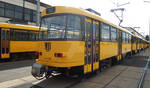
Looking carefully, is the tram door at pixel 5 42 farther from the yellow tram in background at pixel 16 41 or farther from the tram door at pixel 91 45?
the tram door at pixel 91 45

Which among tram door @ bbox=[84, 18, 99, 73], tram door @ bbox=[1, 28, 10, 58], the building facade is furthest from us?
the building facade

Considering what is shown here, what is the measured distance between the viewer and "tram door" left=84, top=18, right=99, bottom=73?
16.6ft

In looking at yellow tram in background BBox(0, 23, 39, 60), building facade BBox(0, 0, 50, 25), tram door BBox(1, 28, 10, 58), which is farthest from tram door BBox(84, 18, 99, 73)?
building facade BBox(0, 0, 50, 25)

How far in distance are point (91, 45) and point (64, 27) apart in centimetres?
158

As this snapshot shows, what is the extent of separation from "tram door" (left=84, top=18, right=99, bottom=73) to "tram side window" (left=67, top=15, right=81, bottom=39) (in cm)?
47

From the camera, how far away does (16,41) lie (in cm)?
1022

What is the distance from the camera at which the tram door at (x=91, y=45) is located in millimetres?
5051

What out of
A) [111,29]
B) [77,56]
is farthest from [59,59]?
[111,29]

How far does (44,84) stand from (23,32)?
722 centimetres

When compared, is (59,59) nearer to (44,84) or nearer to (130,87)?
(44,84)

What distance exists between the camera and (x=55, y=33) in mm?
4695

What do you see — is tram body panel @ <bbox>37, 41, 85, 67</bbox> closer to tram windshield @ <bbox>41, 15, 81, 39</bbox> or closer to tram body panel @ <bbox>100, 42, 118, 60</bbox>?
tram windshield @ <bbox>41, 15, 81, 39</bbox>

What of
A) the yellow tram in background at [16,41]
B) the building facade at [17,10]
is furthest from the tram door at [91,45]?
the building facade at [17,10]

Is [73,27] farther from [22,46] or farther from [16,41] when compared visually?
[22,46]
